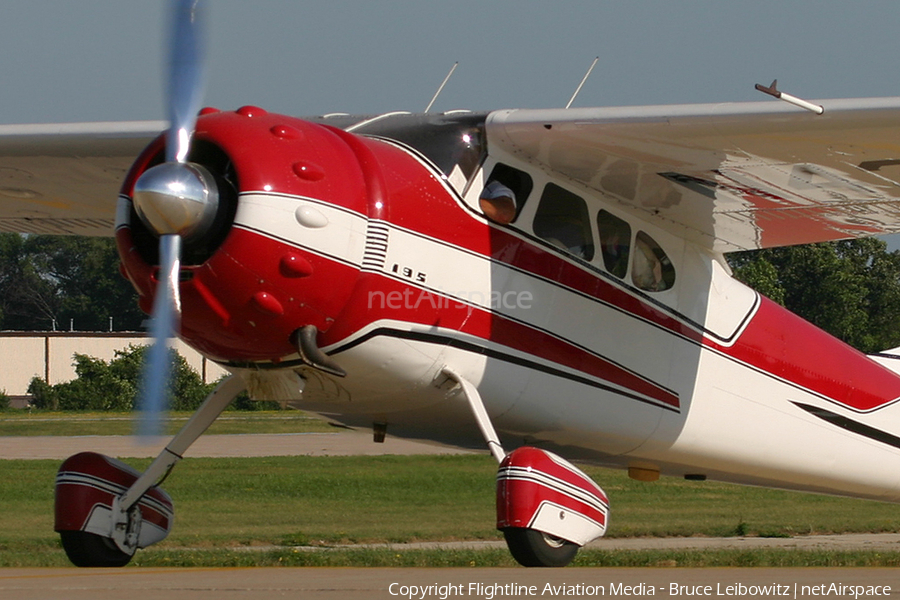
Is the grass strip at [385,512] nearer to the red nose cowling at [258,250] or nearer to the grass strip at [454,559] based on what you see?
the grass strip at [454,559]

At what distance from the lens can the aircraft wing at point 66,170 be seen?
1040 cm

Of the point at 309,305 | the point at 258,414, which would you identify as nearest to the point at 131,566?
the point at 309,305

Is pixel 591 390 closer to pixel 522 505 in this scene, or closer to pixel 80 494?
pixel 522 505

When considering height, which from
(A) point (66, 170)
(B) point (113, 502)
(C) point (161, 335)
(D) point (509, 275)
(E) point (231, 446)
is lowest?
(B) point (113, 502)

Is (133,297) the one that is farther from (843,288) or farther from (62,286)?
(843,288)

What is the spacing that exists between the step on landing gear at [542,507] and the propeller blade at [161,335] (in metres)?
2.03

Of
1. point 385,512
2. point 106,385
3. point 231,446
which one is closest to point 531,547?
point 385,512

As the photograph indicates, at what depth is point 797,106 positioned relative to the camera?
8008 mm

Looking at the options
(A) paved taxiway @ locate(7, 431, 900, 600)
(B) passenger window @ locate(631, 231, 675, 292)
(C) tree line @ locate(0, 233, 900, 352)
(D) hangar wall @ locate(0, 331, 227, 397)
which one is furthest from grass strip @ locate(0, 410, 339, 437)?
(A) paved taxiway @ locate(7, 431, 900, 600)

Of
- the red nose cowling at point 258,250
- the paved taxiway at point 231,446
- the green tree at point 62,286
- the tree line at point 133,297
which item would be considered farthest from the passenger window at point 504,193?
the green tree at point 62,286

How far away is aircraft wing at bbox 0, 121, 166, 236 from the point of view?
34.1ft

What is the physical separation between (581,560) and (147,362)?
12.6 feet

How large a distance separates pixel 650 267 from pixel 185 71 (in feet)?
12.3

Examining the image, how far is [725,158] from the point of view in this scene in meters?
8.88
